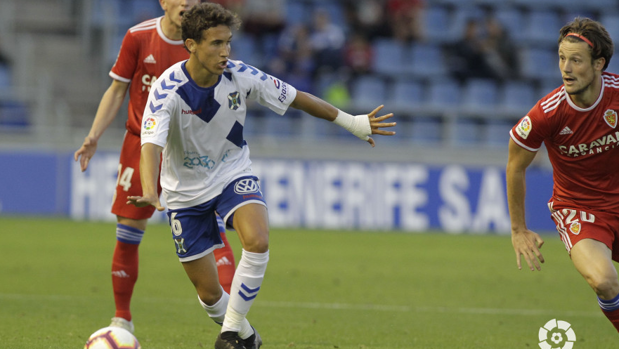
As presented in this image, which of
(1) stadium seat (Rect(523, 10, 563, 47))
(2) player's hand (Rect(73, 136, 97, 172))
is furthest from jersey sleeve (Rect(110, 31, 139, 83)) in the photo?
(1) stadium seat (Rect(523, 10, 563, 47))

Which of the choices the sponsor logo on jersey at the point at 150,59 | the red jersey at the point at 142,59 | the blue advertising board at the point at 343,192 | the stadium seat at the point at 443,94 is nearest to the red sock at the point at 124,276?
the red jersey at the point at 142,59

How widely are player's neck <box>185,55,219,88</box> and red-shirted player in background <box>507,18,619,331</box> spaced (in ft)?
6.56

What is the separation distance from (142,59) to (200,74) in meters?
1.30

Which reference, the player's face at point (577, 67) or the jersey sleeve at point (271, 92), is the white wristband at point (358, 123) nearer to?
the jersey sleeve at point (271, 92)

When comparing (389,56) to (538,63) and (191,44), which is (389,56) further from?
(191,44)

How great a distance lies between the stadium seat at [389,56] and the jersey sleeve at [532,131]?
14.1 m

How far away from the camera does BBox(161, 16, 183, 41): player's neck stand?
6457 millimetres

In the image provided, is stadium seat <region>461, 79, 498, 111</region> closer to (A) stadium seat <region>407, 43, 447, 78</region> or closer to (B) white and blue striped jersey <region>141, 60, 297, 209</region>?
(A) stadium seat <region>407, 43, 447, 78</region>

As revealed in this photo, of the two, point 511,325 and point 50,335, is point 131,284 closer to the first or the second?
point 50,335

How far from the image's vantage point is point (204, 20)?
17.2ft

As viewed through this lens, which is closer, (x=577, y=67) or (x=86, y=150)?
(x=577, y=67)

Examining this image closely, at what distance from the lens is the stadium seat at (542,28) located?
2116cm

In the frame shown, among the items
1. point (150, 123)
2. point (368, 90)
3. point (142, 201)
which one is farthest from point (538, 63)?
point (142, 201)

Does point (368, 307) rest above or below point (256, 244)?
below
